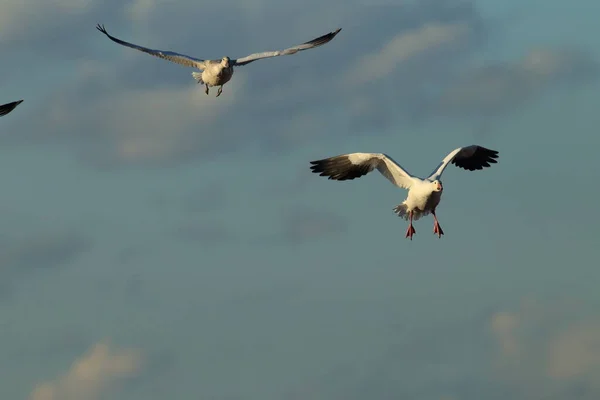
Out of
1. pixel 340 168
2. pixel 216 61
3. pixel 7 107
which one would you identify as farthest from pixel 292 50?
pixel 7 107

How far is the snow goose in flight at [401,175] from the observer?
160ft

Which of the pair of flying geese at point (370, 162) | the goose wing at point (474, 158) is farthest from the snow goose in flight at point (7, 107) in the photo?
the goose wing at point (474, 158)

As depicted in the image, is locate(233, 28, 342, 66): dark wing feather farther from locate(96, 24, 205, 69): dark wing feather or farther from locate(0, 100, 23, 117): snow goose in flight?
locate(0, 100, 23, 117): snow goose in flight

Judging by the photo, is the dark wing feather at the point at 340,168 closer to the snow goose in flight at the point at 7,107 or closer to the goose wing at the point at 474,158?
the goose wing at the point at 474,158

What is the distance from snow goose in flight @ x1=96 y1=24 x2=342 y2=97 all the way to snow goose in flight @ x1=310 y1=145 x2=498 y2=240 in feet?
19.4

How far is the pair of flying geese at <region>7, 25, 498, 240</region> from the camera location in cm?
4912

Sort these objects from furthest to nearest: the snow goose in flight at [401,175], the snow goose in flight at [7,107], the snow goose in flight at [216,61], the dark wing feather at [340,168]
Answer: the snow goose in flight at [216,61] → the dark wing feather at [340,168] → the snow goose in flight at [401,175] → the snow goose in flight at [7,107]

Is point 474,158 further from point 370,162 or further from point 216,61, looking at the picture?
point 216,61

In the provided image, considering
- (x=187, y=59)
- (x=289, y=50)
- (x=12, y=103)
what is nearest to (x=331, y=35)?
(x=289, y=50)

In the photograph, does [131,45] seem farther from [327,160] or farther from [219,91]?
[327,160]

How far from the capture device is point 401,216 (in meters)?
50.2

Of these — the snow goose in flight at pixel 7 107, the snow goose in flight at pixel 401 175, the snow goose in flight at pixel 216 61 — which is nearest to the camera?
the snow goose in flight at pixel 7 107

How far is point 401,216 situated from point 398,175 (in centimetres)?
155

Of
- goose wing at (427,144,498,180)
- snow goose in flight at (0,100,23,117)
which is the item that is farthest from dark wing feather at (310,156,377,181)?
snow goose in flight at (0,100,23,117)
